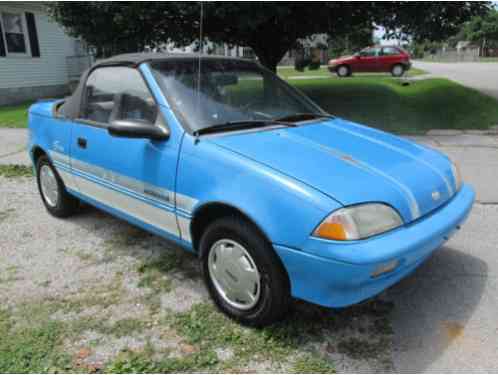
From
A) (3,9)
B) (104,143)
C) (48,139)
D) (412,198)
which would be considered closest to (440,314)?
(412,198)

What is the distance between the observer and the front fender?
7.46 ft

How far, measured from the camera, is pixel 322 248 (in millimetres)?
2225

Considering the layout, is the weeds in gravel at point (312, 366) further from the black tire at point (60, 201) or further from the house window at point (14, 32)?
the house window at point (14, 32)

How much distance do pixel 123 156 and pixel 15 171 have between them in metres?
4.25

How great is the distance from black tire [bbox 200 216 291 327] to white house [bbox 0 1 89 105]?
564 inches

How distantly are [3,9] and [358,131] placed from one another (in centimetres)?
1543

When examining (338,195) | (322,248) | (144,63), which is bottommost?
(322,248)

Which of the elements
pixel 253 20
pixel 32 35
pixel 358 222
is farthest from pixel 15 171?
pixel 32 35

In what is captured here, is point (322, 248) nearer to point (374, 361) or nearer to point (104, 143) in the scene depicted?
point (374, 361)

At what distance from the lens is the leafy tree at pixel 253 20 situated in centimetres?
909

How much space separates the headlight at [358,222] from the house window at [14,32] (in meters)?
16.2

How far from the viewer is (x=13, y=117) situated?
38.7 feet


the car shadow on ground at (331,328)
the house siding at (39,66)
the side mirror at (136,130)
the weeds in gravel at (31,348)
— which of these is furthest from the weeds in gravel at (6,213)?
the house siding at (39,66)

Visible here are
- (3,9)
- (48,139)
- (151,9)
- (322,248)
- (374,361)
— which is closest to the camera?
(322,248)
